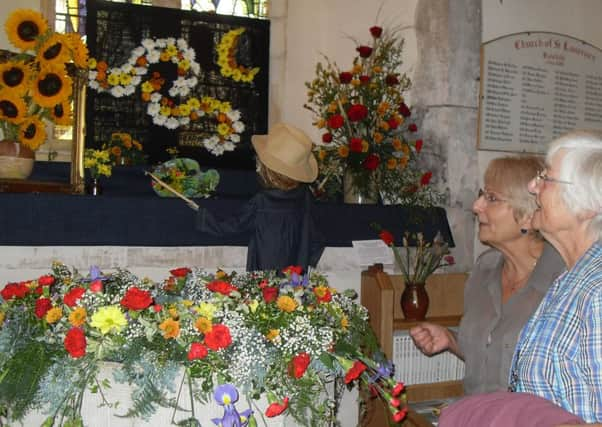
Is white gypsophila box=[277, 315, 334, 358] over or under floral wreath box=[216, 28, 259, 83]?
under

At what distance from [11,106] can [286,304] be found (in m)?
2.33

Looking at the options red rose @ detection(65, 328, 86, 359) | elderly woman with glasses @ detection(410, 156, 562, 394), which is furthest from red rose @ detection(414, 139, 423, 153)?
red rose @ detection(65, 328, 86, 359)

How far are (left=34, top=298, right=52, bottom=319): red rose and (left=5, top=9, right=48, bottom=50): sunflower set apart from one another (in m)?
2.18

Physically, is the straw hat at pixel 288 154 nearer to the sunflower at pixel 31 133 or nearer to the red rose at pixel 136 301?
the sunflower at pixel 31 133

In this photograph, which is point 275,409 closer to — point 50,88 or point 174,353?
point 174,353

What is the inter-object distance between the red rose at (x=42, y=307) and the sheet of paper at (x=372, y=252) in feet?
7.78

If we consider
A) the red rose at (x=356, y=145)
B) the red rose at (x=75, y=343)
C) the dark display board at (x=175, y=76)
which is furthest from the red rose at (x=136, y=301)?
the dark display board at (x=175, y=76)

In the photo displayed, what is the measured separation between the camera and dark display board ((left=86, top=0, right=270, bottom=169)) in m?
5.79

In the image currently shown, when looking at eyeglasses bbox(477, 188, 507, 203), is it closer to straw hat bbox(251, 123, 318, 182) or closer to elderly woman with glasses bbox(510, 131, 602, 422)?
elderly woman with glasses bbox(510, 131, 602, 422)

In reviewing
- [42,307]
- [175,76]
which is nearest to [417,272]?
[42,307]

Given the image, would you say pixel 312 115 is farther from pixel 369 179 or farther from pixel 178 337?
pixel 178 337

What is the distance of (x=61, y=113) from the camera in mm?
3512

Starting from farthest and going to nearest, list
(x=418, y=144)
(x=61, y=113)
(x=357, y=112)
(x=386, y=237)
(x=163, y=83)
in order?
1. (x=163, y=83)
2. (x=418, y=144)
3. (x=357, y=112)
4. (x=386, y=237)
5. (x=61, y=113)

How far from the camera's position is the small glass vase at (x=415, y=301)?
3781 mm
